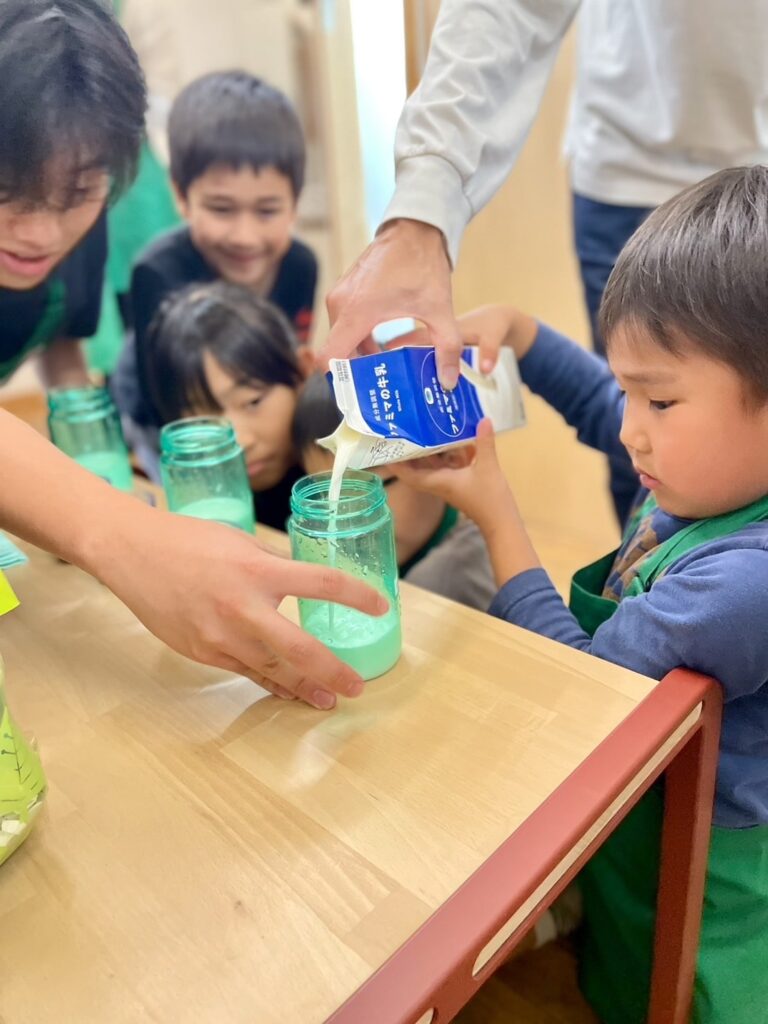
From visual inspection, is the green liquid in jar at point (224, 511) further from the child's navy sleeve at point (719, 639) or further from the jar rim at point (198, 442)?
the child's navy sleeve at point (719, 639)

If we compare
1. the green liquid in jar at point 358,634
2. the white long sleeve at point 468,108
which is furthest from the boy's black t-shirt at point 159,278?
the green liquid in jar at point 358,634

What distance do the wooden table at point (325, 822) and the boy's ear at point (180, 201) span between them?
80cm

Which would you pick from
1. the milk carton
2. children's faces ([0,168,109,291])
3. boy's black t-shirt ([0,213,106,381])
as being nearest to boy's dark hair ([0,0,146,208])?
children's faces ([0,168,109,291])

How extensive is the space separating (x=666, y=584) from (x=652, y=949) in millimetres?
375

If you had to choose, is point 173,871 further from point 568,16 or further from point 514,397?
point 568,16

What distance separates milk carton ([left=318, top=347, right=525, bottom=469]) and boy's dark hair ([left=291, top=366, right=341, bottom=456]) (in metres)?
0.30

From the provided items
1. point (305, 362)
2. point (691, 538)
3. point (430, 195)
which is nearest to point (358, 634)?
point (691, 538)

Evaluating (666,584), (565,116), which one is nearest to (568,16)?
(666,584)

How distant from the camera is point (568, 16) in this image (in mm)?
913

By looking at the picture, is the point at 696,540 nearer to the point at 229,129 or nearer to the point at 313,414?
the point at 313,414

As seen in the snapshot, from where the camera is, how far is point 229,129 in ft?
3.91

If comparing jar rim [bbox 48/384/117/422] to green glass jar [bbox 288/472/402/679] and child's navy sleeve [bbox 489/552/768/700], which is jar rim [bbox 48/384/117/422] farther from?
child's navy sleeve [bbox 489/552/768/700]

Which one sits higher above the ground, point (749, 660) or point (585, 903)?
point (749, 660)

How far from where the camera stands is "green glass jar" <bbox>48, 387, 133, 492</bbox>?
3.36ft
